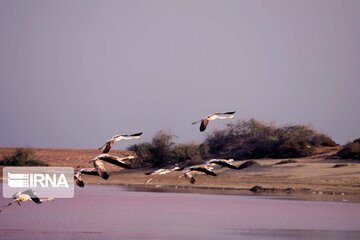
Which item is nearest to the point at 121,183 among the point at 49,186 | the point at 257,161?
the point at 49,186

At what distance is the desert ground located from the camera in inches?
1432

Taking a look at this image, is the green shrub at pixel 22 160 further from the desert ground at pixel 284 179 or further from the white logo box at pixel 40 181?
the desert ground at pixel 284 179

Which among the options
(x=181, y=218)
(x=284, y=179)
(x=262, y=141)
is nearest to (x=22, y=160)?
(x=262, y=141)

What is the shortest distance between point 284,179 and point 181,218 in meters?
12.9

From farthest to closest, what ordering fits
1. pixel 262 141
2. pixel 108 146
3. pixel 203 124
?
pixel 262 141 < pixel 203 124 < pixel 108 146

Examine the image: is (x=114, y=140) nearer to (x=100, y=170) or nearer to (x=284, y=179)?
(x=100, y=170)

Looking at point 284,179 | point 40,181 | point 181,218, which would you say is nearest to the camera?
point 181,218

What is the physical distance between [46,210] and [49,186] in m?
13.7

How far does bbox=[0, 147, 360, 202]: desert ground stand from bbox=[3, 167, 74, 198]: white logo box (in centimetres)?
191

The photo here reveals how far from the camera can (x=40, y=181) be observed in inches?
1738

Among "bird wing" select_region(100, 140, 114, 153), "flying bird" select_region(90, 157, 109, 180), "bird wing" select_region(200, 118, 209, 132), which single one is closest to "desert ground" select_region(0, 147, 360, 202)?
"bird wing" select_region(200, 118, 209, 132)

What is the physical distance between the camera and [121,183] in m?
46.0

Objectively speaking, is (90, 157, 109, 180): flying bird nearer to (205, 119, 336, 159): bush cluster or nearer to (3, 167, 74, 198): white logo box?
(3, 167, 74, 198): white logo box

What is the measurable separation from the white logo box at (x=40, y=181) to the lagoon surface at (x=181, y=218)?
3187mm
